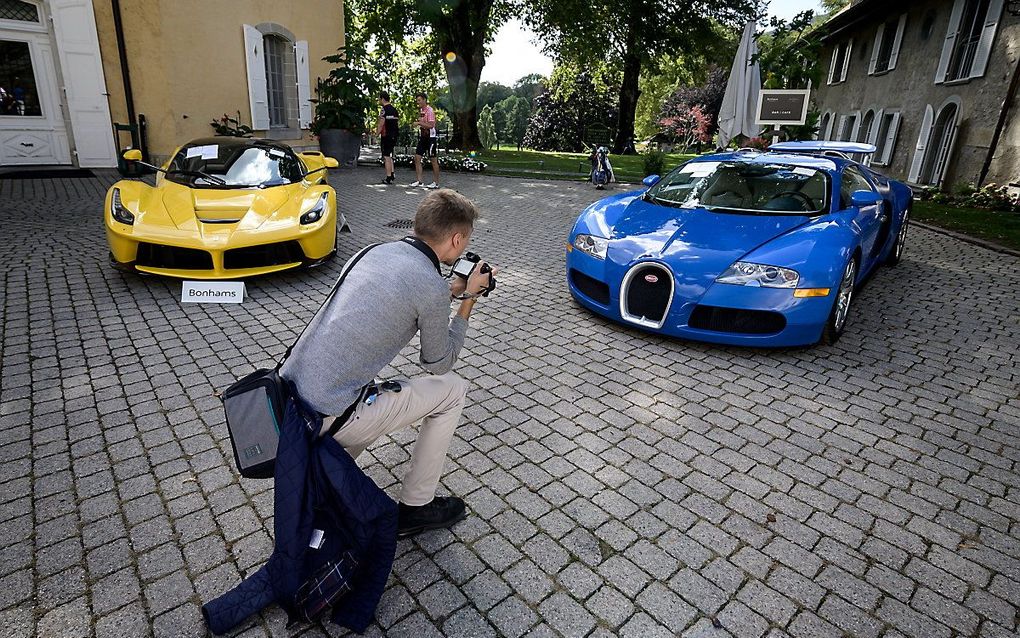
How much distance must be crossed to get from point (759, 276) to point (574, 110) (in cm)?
3942

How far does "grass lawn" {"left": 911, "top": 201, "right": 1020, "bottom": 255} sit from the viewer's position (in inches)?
379

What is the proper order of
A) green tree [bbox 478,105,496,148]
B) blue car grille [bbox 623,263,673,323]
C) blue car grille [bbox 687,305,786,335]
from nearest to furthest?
blue car grille [bbox 687,305,786,335] → blue car grille [bbox 623,263,673,323] → green tree [bbox 478,105,496,148]

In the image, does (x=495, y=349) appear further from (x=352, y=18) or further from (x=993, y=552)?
(x=352, y=18)

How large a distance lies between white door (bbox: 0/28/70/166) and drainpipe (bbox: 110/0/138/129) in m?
1.33

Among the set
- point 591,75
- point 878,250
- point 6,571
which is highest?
point 591,75

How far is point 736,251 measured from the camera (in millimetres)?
4531

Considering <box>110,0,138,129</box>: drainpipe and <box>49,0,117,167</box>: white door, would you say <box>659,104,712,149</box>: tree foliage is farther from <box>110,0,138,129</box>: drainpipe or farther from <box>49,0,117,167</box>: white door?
<box>49,0,117,167</box>: white door

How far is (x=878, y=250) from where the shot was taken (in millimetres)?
6621

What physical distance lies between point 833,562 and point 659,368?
200 cm

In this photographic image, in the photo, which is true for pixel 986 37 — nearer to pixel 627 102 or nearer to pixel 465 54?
pixel 627 102

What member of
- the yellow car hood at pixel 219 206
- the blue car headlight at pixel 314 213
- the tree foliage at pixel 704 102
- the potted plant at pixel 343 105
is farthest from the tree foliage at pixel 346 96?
the tree foliage at pixel 704 102

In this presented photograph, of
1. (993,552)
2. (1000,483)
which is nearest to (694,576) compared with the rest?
(993,552)

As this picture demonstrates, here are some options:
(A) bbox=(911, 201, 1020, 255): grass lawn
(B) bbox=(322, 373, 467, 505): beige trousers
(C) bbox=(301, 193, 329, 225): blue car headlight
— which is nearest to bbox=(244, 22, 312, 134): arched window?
→ (C) bbox=(301, 193, 329, 225): blue car headlight

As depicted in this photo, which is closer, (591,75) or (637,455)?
(637,455)
